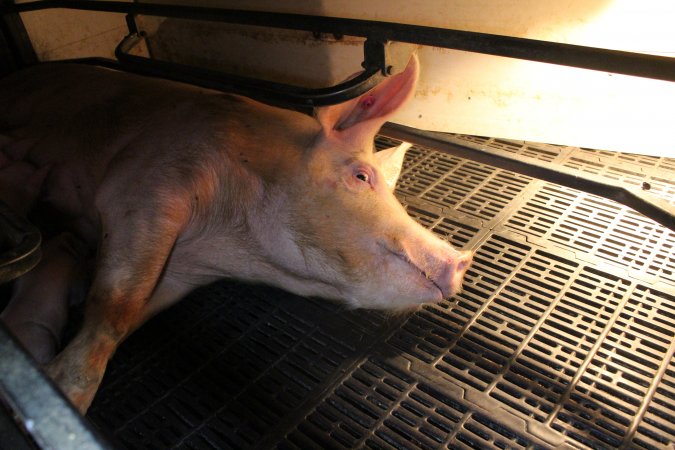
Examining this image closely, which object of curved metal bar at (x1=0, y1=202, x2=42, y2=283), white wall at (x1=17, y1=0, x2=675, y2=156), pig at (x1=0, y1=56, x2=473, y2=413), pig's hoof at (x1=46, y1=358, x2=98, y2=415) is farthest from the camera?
white wall at (x1=17, y1=0, x2=675, y2=156)

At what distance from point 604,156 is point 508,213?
0.81 meters

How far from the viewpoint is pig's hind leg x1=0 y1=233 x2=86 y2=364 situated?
1.98 meters

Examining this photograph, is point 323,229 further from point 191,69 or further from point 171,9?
point 171,9

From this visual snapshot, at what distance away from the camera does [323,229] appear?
2.01 m

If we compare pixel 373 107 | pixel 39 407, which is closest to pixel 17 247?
pixel 39 407

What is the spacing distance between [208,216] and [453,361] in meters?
1.09

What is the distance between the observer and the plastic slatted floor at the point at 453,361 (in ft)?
5.82

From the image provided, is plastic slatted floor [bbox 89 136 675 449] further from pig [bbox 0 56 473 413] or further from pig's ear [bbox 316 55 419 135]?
pig's ear [bbox 316 55 419 135]

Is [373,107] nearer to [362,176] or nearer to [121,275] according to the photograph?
[362,176]

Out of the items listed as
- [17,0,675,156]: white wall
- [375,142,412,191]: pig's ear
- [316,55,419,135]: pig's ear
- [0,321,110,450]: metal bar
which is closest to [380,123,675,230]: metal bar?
[375,142,412,191]: pig's ear

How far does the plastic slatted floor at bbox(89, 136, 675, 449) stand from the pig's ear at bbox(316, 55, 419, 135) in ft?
2.41

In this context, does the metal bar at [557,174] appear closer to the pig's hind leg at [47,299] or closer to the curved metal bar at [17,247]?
the pig's hind leg at [47,299]

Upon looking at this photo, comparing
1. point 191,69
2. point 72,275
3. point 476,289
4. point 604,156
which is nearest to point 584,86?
point 604,156

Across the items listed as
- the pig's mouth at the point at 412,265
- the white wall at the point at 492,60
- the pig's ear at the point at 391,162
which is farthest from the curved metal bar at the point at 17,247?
the white wall at the point at 492,60
